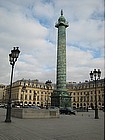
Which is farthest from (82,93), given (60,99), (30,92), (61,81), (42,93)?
(60,99)

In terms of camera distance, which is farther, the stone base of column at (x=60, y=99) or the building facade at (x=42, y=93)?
the building facade at (x=42, y=93)

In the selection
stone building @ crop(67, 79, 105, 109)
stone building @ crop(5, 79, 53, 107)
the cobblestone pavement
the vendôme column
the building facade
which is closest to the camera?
the cobblestone pavement

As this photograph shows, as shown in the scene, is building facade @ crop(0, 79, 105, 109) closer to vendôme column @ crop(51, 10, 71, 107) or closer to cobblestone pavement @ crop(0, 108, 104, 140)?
vendôme column @ crop(51, 10, 71, 107)

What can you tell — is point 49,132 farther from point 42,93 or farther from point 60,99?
point 42,93

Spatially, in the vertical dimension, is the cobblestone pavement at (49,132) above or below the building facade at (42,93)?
below

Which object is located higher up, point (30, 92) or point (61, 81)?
point (61, 81)

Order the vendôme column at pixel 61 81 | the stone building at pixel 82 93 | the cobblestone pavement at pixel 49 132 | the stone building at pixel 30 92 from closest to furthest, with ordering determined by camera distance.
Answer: the cobblestone pavement at pixel 49 132, the vendôme column at pixel 61 81, the stone building at pixel 30 92, the stone building at pixel 82 93

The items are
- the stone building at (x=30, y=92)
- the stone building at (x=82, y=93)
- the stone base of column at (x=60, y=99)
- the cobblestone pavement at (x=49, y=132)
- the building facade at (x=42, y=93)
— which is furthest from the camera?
the stone building at (x=82, y=93)

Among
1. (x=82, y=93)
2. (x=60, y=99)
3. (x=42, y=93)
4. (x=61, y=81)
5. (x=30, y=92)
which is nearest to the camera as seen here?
(x=60, y=99)

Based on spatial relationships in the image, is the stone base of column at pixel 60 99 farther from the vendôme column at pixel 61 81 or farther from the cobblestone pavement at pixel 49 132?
the cobblestone pavement at pixel 49 132

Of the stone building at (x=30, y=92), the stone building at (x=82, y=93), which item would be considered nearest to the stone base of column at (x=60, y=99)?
the stone building at (x=30, y=92)

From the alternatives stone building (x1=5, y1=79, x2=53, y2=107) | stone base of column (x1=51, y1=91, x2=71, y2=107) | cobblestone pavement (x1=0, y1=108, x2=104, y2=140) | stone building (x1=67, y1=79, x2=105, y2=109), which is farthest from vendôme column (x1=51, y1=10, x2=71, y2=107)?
stone building (x1=67, y1=79, x2=105, y2=109)
